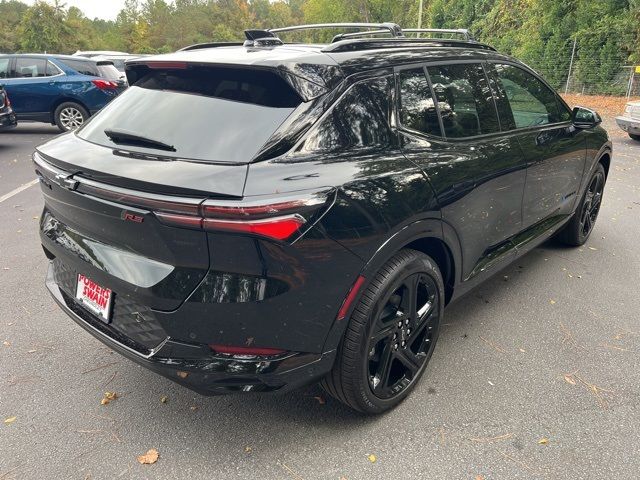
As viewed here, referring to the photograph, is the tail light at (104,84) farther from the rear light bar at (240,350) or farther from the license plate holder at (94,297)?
the rear light bar at (240,350)

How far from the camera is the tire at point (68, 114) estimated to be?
424 inches

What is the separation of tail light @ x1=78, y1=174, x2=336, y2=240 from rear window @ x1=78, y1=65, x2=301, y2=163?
26 centimetres

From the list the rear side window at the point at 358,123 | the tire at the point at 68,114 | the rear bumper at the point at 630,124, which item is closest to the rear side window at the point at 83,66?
the tire at the point at 68,114

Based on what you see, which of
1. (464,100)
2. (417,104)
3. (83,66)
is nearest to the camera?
(417,104)

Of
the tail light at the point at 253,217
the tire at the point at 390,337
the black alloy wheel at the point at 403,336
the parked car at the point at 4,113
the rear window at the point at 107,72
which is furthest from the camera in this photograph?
the rear window at the point at 107,72

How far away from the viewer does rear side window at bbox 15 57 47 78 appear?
35.3 ft

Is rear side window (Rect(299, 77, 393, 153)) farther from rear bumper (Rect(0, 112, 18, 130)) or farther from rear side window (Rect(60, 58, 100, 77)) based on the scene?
rear side window (Rect(60, 58, 100, 77))

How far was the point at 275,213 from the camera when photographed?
1.86 meters

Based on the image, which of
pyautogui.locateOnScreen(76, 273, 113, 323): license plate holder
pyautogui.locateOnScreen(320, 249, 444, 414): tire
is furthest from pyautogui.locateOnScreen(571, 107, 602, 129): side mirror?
pyautogui.locateOnScreen(76, 273, 113, 323): license plate holder

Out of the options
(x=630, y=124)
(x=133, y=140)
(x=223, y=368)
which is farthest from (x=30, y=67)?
(x=630, y=124)

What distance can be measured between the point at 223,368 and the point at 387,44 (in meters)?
1.93

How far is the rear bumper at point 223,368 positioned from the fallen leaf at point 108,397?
674 mm

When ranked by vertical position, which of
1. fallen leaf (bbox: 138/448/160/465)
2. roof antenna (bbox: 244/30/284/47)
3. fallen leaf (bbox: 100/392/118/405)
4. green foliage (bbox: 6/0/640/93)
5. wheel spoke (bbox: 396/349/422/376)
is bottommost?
fallen leaf (bbox: 100/392/118/405)

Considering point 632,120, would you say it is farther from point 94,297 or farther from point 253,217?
point 94,297
